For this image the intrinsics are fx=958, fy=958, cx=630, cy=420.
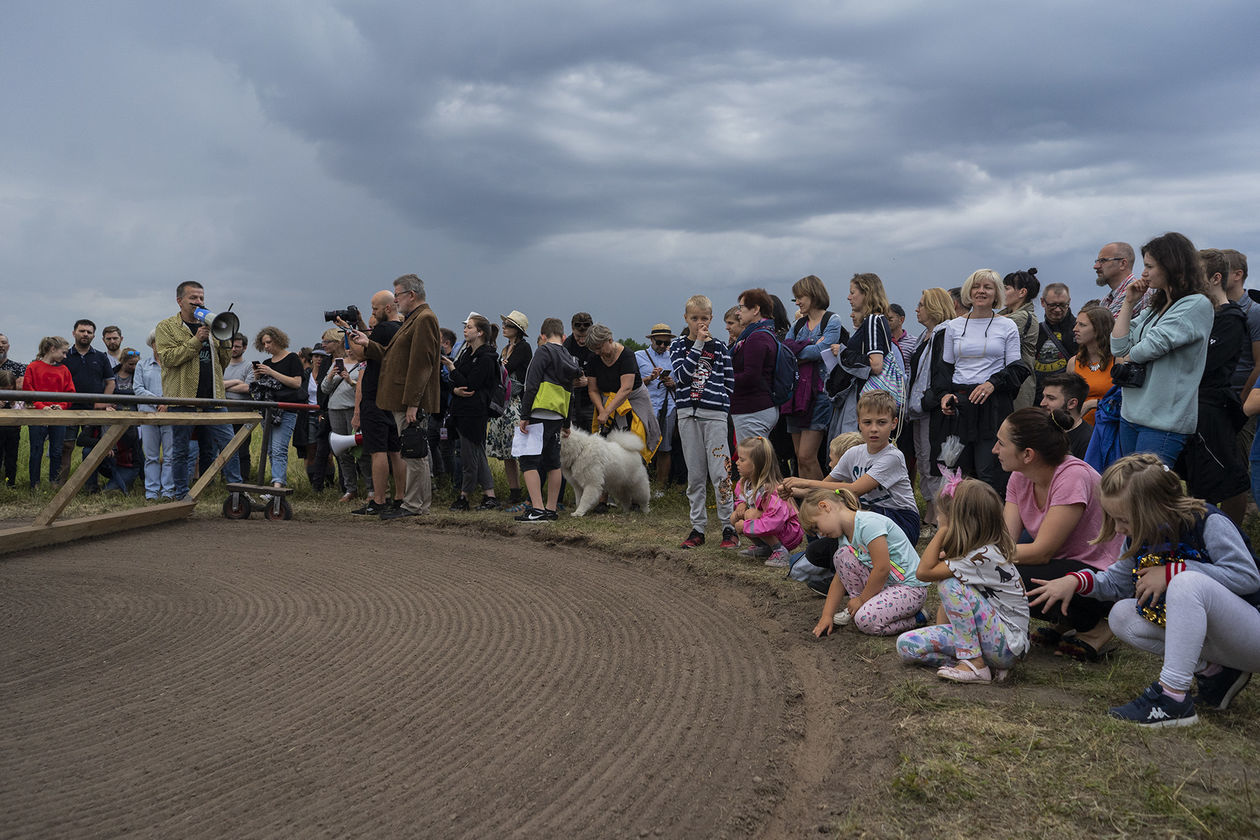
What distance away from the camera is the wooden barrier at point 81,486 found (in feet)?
25.8

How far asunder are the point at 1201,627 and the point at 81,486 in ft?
28.9

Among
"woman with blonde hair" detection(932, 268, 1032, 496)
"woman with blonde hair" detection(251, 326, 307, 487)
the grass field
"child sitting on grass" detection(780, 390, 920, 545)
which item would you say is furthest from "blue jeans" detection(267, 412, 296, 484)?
Result: the grass field

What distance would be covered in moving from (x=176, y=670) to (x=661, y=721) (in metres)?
2.41

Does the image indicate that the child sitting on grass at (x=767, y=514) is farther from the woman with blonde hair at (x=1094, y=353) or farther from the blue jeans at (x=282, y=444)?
the blue jeans at (x=282, y=444)

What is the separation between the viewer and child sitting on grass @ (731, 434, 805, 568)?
23.4 ft

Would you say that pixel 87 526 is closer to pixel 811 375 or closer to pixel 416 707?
pixel 416 707

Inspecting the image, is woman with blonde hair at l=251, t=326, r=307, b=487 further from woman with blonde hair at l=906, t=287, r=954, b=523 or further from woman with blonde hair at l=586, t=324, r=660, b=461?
woman with blonde hair at l=906, t=287, r=954, b=523

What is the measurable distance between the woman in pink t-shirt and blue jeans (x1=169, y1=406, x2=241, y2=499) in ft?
28.4

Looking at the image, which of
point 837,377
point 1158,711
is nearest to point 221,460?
point 837,377

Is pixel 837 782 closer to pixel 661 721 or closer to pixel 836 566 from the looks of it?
pixel 661 721

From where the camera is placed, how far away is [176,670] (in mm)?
4648

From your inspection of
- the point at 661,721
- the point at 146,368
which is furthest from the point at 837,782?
the point at 146,368

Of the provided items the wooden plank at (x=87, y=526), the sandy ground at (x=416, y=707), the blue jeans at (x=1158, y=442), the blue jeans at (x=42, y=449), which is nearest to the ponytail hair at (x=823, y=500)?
the sandy ground at (x=416, y=707)

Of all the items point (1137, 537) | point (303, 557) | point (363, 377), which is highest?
point (363, 377)
